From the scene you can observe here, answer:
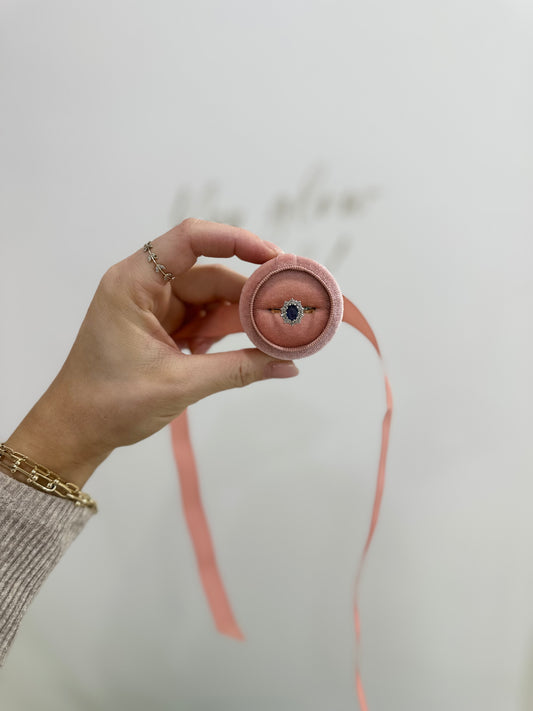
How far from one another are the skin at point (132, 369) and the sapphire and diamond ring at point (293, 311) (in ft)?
0.24

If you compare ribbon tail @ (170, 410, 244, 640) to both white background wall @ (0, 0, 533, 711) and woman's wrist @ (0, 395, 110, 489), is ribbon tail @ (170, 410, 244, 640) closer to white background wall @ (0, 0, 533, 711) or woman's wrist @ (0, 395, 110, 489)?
white background wall @ (0, 0, 533, 711)

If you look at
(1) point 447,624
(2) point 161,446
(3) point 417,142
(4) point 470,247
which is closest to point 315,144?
(3) point 417,142

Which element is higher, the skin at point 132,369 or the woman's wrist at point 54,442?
the skin at point 132,369

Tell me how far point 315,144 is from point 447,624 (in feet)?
3.18

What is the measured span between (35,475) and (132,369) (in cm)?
20

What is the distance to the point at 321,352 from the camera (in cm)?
102

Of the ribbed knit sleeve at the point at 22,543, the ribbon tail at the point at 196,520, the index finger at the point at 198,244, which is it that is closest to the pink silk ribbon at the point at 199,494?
the ribbon tail at the point at 196,520

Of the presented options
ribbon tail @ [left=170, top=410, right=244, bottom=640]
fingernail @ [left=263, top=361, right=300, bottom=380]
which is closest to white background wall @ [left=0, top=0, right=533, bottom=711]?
ribbon tail @ [left=170, top=410, right=244, bottom=640]

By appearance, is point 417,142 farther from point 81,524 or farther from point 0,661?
point 0,661

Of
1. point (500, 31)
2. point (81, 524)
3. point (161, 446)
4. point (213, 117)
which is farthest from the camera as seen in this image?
point (161, 446)

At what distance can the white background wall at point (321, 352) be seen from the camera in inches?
36.9

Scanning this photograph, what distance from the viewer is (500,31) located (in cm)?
90

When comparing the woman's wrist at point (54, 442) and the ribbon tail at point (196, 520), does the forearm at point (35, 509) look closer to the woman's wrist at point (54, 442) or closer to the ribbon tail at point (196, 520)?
the woman's wrist at point (54, 442)

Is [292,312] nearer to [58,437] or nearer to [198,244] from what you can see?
[198,244]
